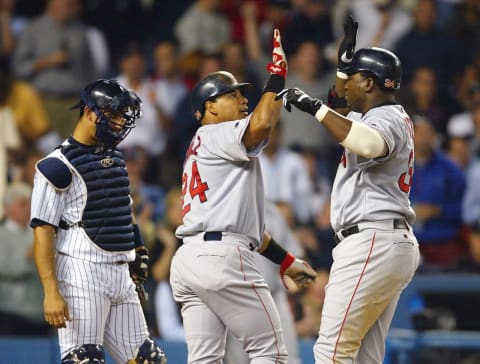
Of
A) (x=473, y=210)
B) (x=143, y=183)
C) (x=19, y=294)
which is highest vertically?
(x=143, y=183)

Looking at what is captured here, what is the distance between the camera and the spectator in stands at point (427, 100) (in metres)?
11.3

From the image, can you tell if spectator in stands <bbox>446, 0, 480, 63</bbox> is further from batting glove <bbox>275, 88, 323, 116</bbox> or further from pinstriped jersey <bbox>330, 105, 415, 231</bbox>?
batting glove <bbox>275, 88, 323, 116</bbox>

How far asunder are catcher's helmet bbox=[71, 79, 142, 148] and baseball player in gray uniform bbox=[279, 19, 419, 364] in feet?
2.85

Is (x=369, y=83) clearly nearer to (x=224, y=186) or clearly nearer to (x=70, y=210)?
(x=224, y=186)

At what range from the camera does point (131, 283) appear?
6234 millimetres

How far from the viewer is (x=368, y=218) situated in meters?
6.07

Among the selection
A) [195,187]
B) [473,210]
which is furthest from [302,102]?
[473,210]

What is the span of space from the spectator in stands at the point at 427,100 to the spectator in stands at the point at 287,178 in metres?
1.24

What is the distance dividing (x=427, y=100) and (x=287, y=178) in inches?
68.5

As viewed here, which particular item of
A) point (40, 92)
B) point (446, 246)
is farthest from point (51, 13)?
point (446, 246)

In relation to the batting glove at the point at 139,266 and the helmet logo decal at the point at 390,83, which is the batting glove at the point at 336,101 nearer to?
the helmet logo decal at the point at 390,83

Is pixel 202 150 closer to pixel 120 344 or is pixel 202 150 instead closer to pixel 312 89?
pixel 120 344

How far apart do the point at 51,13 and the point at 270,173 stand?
10.1 feet

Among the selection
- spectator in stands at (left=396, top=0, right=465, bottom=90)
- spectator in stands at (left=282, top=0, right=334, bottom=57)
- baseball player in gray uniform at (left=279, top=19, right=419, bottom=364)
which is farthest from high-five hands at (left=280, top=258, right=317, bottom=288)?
spectator in stands at (left=282, top=0, right=334, bottom=57)
